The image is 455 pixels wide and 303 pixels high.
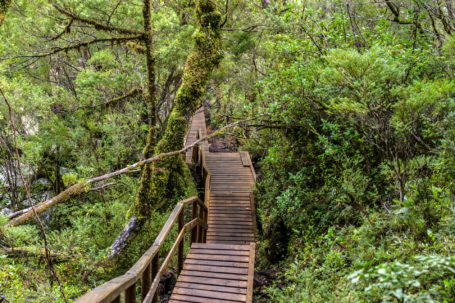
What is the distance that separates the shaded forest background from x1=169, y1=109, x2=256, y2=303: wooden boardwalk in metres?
0.64

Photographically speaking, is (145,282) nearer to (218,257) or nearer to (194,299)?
(194,299)

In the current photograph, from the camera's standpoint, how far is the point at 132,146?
10.4 meters

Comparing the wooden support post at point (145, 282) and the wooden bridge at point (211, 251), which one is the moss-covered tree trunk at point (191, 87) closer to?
the wooden bridge at point (211, 251)

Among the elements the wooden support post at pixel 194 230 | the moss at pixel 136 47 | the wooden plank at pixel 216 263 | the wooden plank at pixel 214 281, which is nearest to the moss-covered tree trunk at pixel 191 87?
the wooden support post at pixel 194 230

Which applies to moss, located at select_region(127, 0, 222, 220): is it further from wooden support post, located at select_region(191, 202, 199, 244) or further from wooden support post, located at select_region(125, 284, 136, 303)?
wooden support post, located at select_region(125, 284, 136, 303)

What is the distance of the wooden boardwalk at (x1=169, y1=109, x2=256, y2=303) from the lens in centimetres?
438

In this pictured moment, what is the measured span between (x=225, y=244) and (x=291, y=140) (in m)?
3.04

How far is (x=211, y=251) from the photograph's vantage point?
5453 mm

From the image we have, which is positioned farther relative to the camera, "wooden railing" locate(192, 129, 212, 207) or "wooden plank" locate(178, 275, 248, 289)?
"wooden railing" locate(192, 129, 212, 207)

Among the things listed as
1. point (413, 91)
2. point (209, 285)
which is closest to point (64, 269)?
point (209, 285)

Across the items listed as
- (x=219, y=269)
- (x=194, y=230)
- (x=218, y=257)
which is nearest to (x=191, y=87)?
(x=194, y=230)

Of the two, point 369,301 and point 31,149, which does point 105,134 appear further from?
point 369,301

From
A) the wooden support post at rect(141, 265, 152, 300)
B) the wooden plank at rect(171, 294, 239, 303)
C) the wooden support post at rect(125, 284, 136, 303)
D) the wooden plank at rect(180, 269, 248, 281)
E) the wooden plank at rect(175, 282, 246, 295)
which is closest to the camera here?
the wooden support post at rect(125, 284, 136, 303)

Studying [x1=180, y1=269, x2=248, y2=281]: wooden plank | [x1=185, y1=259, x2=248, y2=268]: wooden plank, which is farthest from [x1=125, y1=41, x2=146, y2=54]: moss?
[x1=180, y1=269, x2=248, y2=281]: wooden plank
